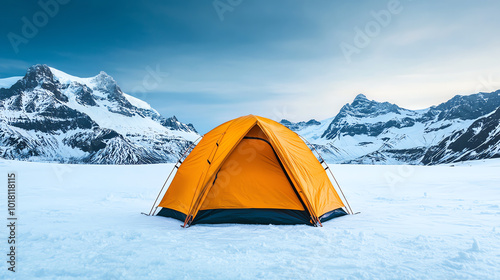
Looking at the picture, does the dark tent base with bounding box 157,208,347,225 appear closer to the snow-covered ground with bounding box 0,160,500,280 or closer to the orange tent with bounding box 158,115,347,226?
the orange tent with bounding box 158,115,347,226

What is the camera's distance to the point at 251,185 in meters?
10.1

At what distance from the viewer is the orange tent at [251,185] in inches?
380

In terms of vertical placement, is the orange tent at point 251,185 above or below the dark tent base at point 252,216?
above

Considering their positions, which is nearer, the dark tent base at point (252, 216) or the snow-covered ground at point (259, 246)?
the snow-covered ground at point (259, 246)

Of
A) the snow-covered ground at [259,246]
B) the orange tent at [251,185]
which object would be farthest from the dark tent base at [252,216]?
the snow-covered ground at [259,246]

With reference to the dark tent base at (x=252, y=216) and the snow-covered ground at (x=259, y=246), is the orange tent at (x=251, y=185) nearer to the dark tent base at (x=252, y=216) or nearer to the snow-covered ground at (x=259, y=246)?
the dark tent base at (x=252, y=216)

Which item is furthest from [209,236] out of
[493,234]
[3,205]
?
[3,205]

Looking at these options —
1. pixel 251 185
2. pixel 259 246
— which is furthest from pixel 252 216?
pixel 259 246

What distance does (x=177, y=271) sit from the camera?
561cm

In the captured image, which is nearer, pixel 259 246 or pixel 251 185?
pixel 259 246

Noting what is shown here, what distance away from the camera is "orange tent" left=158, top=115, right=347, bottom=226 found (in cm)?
965

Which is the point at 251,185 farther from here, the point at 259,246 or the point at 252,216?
the point at 259,246

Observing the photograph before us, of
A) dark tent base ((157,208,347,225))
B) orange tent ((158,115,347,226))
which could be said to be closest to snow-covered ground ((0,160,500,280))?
dark tent base ((157,208,347,225))

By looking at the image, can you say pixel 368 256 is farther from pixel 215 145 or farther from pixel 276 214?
pixel 215 145
